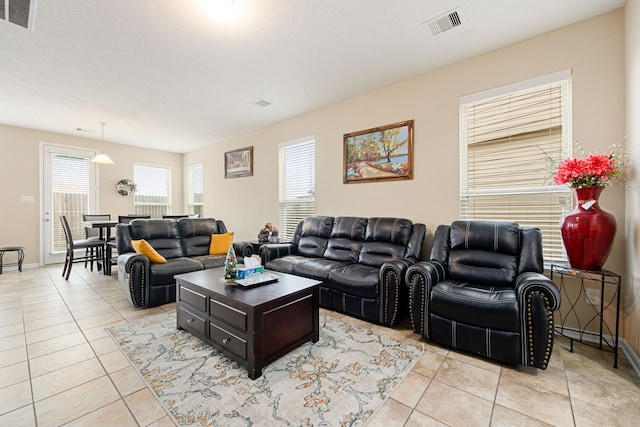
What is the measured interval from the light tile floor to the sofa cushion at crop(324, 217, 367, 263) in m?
1.08

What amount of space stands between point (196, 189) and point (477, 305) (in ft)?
22.7

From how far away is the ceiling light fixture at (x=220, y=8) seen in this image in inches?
76.6

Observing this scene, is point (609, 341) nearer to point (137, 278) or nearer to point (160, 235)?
point (137, 278)

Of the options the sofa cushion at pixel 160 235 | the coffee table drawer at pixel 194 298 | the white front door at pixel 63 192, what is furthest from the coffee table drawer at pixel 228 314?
the white front door at pixel 63 192

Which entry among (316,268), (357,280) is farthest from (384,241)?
(316,268)

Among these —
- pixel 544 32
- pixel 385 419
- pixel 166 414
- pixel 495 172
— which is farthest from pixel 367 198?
pixel 166 414

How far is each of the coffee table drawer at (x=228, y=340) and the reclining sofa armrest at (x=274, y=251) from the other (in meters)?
1.55

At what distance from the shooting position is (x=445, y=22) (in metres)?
2.42

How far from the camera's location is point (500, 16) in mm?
2367

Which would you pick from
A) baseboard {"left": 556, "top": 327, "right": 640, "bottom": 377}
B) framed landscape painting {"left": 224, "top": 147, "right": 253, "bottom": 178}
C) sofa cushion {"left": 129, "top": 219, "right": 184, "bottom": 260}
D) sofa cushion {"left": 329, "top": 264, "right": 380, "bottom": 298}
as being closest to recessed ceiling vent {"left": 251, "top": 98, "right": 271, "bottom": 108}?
framed landscape painting {"left": 224, "top": 147, "right": 253, "bottom": 178}

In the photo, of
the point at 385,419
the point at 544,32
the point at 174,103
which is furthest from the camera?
the point at 174,103

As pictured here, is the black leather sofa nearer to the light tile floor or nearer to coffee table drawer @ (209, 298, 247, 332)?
the light tile floor

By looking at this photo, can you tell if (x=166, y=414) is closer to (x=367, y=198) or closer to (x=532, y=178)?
(x=367, y=198)

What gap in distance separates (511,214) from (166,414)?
3372 millimetres
